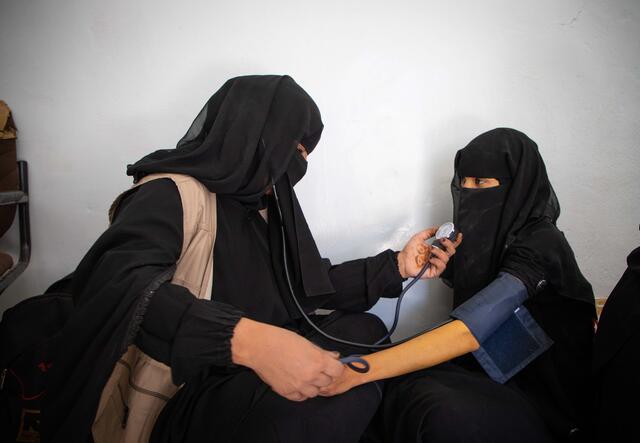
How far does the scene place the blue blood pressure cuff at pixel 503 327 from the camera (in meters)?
0.93

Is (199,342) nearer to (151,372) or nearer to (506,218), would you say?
(151,372)

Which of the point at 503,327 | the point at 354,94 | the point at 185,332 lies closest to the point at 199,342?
the point at 185,332

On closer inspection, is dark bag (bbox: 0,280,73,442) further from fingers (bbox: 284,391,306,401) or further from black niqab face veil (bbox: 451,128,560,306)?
black niqab face veil (bbox: 451,128,560,306)

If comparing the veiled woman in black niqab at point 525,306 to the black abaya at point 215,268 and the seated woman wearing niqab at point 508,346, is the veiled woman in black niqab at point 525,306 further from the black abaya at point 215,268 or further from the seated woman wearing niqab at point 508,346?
the black abaya at point 215,268

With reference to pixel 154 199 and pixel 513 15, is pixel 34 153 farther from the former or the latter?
pixel 513 15

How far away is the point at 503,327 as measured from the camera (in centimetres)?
99

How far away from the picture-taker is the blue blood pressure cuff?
93 centimetres

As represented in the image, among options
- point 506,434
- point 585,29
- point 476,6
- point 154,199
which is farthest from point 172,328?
point 585,29

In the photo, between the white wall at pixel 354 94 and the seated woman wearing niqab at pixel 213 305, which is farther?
the white wall at pixel 354 94

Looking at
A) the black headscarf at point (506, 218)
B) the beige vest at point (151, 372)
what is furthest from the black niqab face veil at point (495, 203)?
the beige vest at point (151, 372)

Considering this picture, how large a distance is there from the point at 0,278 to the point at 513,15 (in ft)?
7.00

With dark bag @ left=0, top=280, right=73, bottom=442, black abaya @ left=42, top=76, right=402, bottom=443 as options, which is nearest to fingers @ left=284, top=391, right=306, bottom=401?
black abaya @ left=42, top=76, right=402, bottom=443

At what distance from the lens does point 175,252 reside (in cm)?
76

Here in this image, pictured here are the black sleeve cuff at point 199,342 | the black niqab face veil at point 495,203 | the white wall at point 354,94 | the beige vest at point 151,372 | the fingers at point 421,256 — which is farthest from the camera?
the white wall at point 354,94
